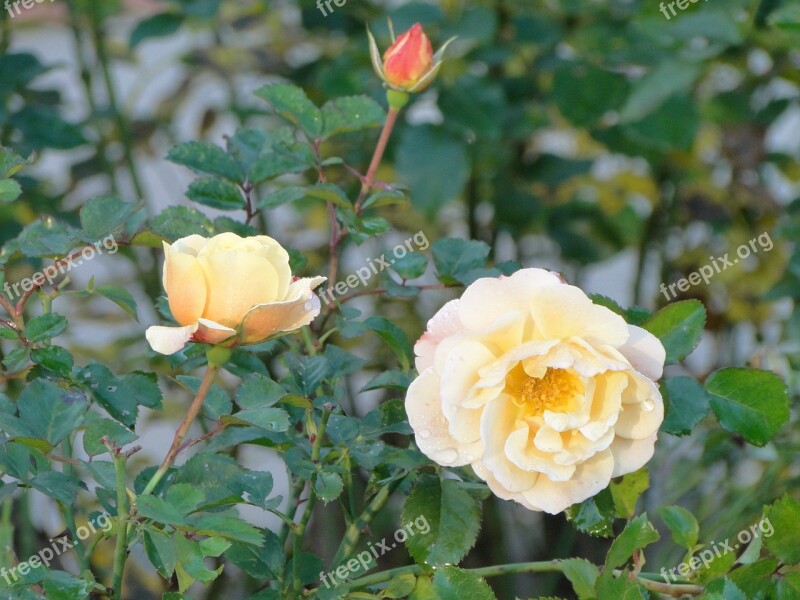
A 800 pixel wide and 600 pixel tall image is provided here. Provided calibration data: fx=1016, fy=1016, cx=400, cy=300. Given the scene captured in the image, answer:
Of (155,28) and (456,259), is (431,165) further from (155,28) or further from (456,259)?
(456,259)

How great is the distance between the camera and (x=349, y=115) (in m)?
0.62

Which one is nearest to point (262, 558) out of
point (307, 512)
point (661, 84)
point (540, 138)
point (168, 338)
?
point (307, 512)

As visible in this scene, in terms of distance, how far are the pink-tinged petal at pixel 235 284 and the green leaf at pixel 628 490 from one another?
8.9 inches

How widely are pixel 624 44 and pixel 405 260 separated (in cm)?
70

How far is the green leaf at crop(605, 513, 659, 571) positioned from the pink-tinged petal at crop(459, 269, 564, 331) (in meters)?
0.11

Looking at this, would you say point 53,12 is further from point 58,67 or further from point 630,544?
point 630,544

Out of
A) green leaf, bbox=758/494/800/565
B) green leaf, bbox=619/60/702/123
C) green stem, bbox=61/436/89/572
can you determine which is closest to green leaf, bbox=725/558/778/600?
green leaf, bbox=758/494/800/565

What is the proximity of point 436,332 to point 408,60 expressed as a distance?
0.19 m

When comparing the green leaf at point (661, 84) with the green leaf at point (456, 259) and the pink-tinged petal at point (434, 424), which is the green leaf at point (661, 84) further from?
the pink-tinged petal at point (434, 424)

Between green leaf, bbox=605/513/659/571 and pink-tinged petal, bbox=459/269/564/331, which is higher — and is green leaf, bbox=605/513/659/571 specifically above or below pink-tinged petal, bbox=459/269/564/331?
below

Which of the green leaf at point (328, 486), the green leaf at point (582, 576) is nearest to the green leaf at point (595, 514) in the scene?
the green leaf at point (582, 576)

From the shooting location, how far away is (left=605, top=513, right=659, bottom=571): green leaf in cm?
47

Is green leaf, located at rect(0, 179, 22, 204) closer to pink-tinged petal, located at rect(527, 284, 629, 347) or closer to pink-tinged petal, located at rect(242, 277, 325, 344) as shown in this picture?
pink-tinged petal, located at rect(242, 277, 325, 344)

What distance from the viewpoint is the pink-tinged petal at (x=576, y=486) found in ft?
1.47
